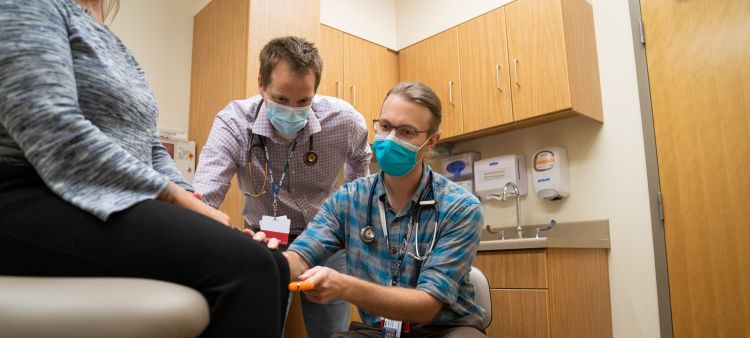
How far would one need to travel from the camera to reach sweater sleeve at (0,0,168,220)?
0.69 metres

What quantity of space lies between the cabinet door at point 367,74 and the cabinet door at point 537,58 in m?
0.93

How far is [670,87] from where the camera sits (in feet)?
8.46

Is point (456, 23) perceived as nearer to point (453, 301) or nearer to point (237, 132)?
point (237, 132)

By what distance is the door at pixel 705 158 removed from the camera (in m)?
2.31

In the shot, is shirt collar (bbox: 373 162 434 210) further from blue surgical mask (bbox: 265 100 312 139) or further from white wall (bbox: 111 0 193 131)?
white wall (bbox: 111 0 193 131)

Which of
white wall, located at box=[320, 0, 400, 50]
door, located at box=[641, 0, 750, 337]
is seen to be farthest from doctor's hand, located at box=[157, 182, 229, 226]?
white wall, located at box=[320, 0, 400, 50]

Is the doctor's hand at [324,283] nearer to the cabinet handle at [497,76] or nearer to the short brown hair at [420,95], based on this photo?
the short brown hair at [420,95]

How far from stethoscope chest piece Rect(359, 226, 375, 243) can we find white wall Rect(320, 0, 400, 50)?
2.21 meters

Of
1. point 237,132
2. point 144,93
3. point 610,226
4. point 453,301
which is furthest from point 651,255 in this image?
point 144,93

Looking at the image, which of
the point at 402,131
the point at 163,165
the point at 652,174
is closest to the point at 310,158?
the point at 402,131

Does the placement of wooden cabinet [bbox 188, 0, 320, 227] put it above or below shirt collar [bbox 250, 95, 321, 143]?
above

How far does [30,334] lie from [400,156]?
968 mm

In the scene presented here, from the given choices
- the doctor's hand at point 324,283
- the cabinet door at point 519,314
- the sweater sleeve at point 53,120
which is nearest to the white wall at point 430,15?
the cabinet door at point 519,314

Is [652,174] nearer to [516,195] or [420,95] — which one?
[516,195]
